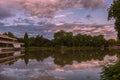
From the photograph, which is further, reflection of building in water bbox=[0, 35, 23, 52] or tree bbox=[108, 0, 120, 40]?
reflection of building in water bbox=[0, 35, 23, 52]

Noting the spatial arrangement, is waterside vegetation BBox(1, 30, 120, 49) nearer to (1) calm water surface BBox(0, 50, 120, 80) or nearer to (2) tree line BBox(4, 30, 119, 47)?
(2) tree line BBox(4, 30, 119, 47)

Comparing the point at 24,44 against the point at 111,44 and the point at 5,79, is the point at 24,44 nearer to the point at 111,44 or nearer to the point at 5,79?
the point at 111,44

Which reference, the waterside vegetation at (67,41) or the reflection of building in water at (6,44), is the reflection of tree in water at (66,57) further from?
the waterside vegetation at (67,41)

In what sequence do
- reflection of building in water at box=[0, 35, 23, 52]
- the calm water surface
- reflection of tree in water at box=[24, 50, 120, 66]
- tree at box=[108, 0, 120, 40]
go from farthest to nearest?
1. reflection of building in water at box=[0, 35, 23, 52]
2. reflection of tree in water at box=[24, 50, 120, 66]
3. tree at box=[108, 0, 120, 40]
4. the calm water surface

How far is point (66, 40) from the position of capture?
14475 cm

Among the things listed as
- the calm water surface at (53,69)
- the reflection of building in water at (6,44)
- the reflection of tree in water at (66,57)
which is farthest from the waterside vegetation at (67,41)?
the calm water surface at (53,69)

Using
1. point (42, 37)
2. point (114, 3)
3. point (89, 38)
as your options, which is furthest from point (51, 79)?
point (89, 38)

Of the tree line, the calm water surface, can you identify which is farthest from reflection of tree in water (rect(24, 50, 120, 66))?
the tree line

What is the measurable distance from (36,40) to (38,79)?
387ft

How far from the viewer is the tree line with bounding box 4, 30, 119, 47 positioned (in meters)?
136

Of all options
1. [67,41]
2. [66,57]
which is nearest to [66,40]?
[67,41]

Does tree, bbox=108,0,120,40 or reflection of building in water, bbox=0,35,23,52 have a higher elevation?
tree, bbox=108,0,120,40

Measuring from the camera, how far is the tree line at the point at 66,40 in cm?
13600

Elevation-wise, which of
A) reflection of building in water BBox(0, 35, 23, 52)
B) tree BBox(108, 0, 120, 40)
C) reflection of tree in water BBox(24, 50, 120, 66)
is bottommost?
reflection of tree in water BBox(24, 50, 120, 66)
